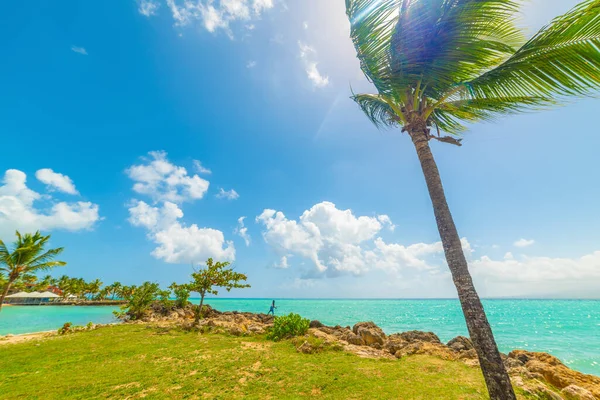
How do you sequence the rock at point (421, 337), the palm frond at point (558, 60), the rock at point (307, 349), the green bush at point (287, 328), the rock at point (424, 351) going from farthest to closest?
the rock at point (421, 337) < the green bush at point (287, 328) < the rock at point (307, 349) < the rock at point (424, 351) < the palm frond at point (558, 60)

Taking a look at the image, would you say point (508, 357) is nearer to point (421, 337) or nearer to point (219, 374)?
point (421, 337)

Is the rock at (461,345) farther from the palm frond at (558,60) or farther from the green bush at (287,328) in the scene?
the palm frond at (558,60)

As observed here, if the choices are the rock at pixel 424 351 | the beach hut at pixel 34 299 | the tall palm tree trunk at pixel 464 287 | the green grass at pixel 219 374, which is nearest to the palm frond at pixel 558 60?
the tall palm tree trunk at pixel 464 287

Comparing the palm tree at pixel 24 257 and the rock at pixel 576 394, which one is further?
the palm tree at pixel 24 257

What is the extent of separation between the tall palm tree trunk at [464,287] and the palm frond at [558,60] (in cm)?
175

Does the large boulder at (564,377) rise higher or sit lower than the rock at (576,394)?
lower

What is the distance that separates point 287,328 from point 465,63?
1418cm

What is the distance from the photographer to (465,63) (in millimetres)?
4922

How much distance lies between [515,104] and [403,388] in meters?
7.80

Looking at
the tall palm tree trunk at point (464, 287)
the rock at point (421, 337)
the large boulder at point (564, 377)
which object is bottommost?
the rock at point (421, 337)

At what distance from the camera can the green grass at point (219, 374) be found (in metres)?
6.91

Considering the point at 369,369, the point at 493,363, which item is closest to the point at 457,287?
the point at 493,363

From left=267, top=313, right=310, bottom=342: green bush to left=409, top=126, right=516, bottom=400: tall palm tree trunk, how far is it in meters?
11.5

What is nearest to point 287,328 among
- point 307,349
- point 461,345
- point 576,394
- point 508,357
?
point 307,349
